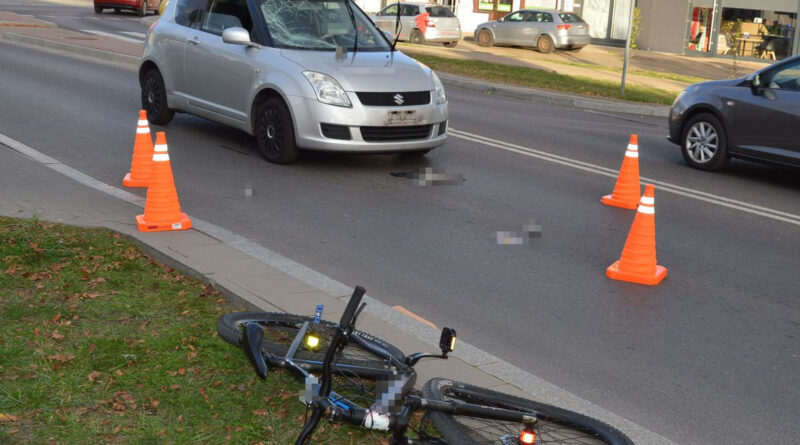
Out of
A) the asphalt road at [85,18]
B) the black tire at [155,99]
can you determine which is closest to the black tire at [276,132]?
the black tire at [155,99]

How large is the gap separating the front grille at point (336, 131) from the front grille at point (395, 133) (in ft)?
0.56

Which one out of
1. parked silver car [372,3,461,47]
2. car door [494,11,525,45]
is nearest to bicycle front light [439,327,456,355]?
parked silver car [372,3,461,47]

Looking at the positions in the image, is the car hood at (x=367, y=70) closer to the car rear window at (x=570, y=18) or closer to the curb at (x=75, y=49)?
the curb at (x=75, y=49)

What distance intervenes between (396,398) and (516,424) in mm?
582

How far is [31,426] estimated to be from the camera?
4152mm

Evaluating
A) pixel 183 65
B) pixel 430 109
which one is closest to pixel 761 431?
pixel 430 109

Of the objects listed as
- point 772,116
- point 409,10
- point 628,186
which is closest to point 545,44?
point 409,10

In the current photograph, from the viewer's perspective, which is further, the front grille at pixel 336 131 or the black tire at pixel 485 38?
the black tire at pixel 485 38

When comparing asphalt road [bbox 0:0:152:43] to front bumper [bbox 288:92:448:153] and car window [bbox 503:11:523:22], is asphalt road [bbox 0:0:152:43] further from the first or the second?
front bumper [bbox 288:92:448:153]

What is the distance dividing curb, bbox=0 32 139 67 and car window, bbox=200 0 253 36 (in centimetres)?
922

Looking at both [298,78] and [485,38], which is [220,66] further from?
[485,38]

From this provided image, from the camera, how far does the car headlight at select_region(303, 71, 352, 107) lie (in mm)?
10281

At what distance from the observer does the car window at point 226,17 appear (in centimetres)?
1148

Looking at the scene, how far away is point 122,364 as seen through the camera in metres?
4.81
